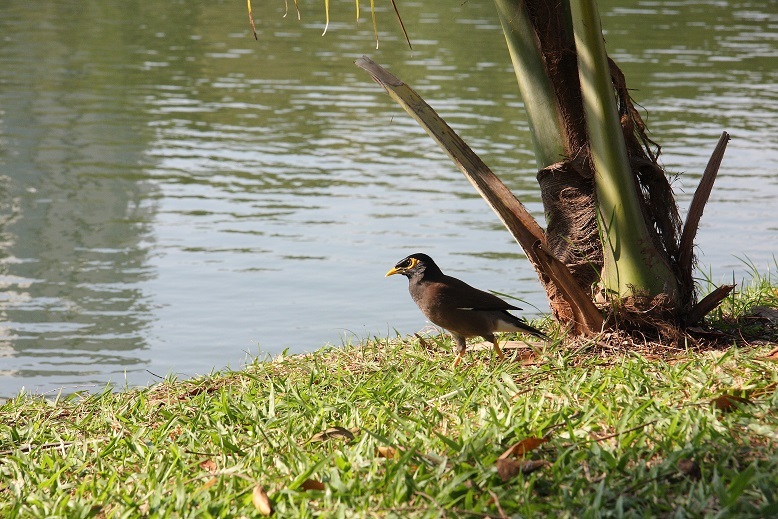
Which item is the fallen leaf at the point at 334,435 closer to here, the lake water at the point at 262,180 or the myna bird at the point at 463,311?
the myna bird at the point at 463,311

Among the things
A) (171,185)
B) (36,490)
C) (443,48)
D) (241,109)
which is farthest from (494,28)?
(36,490)

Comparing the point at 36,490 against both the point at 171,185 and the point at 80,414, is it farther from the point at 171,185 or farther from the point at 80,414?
the point at 171,185

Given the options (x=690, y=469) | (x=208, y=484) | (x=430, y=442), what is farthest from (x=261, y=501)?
(x=690, y=469)

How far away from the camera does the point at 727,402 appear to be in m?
4.09

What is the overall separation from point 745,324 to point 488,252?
15.9 feet

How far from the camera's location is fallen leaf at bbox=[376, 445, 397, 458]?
3.87 meters

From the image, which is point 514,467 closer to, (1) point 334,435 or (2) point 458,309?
(1) point 334,435

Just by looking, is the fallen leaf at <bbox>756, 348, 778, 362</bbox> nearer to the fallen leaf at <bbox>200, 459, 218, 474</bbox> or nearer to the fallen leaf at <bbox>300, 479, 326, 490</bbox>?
the fallen leaf at <bbox>300, 479, 326, 490</bbox>

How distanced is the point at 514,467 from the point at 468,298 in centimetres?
203

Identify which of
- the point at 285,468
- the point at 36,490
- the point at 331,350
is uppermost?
the point at 285,468

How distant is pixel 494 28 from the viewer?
2712 cm

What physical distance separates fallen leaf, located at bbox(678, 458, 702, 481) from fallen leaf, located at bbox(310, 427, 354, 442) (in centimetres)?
129

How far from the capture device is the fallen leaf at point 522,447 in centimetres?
371

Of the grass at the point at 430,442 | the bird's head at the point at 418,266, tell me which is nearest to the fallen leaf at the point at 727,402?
the grass at the point at 430,442
